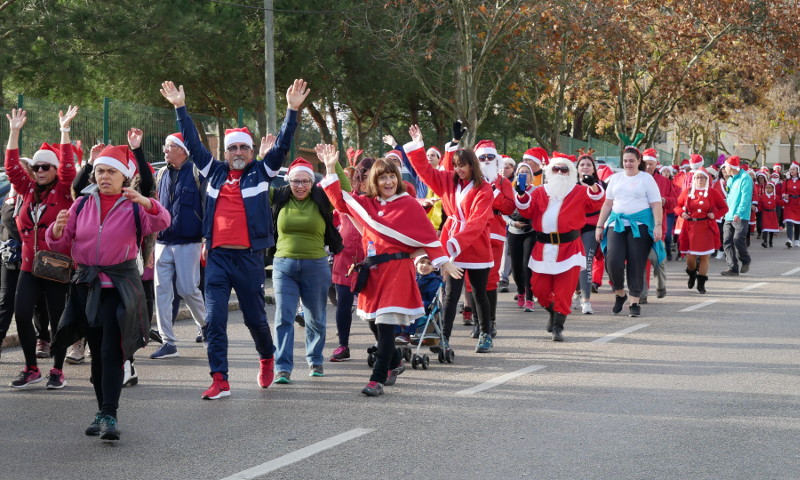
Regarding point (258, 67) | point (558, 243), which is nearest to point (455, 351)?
point (558, 243)

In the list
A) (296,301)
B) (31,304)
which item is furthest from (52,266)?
(296,301)

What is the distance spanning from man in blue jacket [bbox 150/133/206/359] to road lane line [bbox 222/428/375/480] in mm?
3329

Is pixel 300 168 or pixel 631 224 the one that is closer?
pixel 300 168

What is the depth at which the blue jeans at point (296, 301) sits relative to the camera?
8.38 meters

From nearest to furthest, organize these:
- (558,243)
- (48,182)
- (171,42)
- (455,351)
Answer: (48,182) → (455,351) → (558,243) → (171,42)

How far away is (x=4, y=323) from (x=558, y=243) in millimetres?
5210

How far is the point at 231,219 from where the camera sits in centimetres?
773

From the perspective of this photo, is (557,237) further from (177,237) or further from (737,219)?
(737,219)

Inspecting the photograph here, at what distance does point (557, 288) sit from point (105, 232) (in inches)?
204

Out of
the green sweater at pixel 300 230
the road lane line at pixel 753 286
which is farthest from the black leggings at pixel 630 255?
the green sweater at pixel 300 230

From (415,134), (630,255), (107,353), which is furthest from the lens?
(630,255)

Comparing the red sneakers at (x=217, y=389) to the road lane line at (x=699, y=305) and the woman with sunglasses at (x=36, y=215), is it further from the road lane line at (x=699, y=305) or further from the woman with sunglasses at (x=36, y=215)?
the road lane line at (x=699, y=305)

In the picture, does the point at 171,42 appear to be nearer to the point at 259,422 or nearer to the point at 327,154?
the point at 327,154

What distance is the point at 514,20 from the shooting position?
2512 cm
